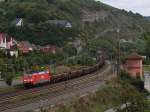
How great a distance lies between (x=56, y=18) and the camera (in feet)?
465

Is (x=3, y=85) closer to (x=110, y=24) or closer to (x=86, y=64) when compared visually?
(x=86, y=64)

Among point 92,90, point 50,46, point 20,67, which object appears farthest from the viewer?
point 50,46

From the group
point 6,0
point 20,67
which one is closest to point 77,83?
point 20,67

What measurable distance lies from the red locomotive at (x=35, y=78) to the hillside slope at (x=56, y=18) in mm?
56324

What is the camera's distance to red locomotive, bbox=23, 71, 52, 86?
5119 cm

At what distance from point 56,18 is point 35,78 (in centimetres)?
9057

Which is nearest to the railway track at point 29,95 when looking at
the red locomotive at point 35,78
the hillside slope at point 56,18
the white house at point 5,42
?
the red locomotive at point 35,78

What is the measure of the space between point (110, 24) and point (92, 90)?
132 meters

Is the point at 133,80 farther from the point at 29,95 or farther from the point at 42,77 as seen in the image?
the point at 29,95

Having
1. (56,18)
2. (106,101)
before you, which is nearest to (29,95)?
(106,101)

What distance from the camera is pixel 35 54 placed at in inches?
3273

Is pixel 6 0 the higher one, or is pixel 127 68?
pixel 6 0

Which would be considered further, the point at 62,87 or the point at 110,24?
the point at 110,24

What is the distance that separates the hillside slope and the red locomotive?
56.3m
